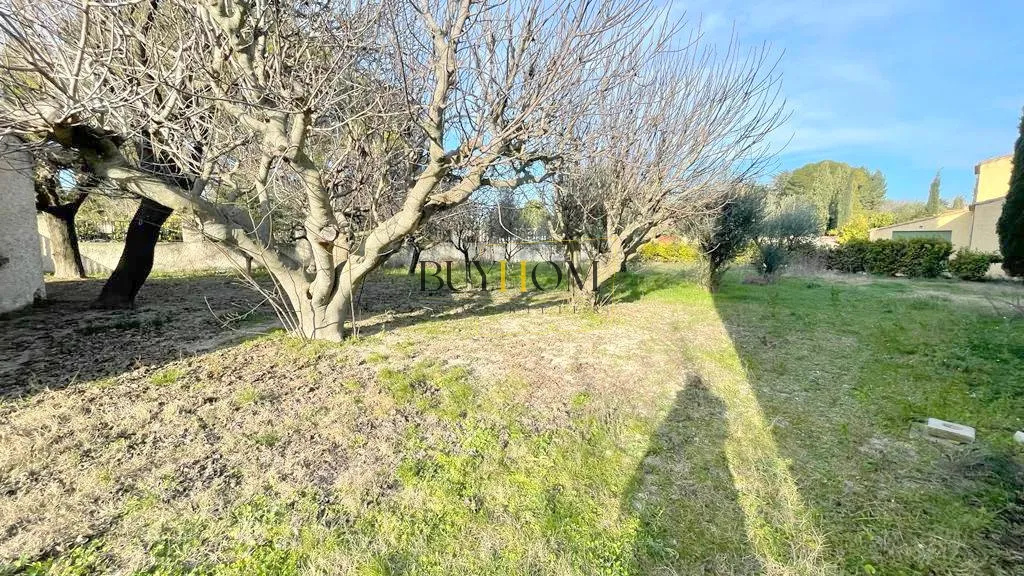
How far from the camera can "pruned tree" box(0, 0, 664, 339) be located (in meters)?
3.14

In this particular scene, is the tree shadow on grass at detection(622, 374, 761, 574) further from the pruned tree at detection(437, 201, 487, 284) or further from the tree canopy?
the tree canopy

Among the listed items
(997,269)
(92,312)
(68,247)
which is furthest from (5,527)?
(997,269)

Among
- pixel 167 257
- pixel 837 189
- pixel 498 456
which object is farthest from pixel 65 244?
Result: pixel 837 189

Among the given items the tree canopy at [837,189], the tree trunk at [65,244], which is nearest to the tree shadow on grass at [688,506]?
the tree trunk at [65,244]

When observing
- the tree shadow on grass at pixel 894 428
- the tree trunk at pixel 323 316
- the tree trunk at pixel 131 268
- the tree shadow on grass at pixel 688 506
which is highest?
the tree trunk at pixel 131 268

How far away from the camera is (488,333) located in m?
5.79

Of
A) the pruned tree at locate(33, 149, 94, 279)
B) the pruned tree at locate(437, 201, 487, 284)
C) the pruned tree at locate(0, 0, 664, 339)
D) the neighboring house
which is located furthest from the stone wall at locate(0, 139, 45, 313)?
the neighboring house

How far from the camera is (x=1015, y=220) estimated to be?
868 cm

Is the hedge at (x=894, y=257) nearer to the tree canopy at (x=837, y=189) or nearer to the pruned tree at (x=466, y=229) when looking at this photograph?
the tree canopy at (x=837, y=189)

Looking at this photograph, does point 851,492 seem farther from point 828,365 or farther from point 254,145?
point 254,145

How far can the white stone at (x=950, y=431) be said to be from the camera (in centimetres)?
288

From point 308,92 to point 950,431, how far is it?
19.1 ft

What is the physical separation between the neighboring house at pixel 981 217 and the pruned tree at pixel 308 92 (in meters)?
19.1

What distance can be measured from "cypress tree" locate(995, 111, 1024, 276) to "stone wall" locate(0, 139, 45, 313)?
1836 centimetres
